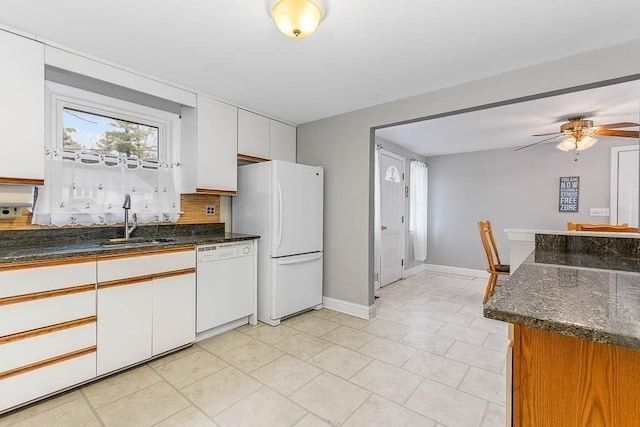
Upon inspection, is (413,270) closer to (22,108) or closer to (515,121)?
(515,121)

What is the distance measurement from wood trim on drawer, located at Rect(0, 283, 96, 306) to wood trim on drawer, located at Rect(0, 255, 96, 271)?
0.16 m

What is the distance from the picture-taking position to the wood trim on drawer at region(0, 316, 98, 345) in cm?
166

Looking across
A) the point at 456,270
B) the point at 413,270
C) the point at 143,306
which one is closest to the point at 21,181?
the point at 143,306

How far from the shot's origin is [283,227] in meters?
3.07

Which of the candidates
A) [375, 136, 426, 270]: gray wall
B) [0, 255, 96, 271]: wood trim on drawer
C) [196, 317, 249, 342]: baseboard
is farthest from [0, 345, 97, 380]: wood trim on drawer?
[375, 136, 426, 270]: gray wall

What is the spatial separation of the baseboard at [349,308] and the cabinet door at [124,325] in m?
1.93

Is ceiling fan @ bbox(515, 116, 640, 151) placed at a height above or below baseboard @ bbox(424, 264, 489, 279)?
above

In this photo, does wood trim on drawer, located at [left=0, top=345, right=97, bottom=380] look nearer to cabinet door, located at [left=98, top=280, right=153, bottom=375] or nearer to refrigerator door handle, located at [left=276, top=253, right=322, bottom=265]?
cabinet door, located at [left=98, top=280, right=153, bottom=375]

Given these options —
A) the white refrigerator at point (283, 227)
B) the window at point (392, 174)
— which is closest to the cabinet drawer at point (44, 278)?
the white refrigerator at point (283, 227)

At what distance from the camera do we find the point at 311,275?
3422 mm

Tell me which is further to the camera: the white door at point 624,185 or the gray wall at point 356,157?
the white door at point 624,185

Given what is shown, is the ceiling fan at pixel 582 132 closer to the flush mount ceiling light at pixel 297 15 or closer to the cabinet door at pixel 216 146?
the flush mount ceiling light at pixel 297 15

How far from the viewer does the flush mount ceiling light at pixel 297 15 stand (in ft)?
4.91

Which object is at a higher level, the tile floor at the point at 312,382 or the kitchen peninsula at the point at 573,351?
the kitchen peninsula at the point at 573,351
